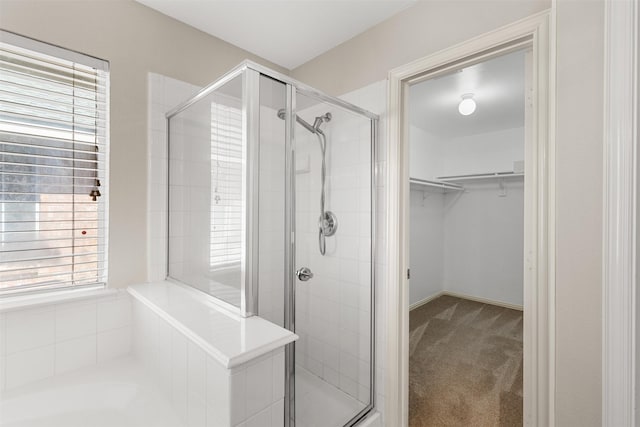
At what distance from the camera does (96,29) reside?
1.51m

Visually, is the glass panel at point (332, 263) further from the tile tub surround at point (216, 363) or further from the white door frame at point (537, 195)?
the white door frame at point (537, 195)

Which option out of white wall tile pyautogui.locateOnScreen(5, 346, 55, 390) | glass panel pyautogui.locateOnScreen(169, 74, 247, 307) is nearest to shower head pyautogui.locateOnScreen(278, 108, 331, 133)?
glass panel pyautogui.locateOnScreen(169, 74, 247, 307)

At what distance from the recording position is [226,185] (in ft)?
4.36

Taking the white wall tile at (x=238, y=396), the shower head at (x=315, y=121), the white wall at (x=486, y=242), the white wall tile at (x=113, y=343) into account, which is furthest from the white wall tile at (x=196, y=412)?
the white wall at (x=486, y=242)

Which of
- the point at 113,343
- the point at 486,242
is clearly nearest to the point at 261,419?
the point at 113,343

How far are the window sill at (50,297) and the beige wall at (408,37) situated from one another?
193cm

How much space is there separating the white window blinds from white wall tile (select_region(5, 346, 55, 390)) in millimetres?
923

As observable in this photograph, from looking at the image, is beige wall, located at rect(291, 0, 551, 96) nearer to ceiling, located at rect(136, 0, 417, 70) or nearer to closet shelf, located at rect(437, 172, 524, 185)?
ceiling, located at rect(136, 0, 417, 70)

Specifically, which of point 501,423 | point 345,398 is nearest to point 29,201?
point 345,398

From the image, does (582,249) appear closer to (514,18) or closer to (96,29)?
(514,18)

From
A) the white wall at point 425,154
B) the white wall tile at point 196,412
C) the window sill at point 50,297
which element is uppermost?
the white wall at point 425,154

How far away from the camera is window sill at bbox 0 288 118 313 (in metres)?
1.30

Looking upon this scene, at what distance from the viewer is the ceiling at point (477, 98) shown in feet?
7.72

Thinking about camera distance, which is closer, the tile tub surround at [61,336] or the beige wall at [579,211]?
the beige wall at [579,211]
